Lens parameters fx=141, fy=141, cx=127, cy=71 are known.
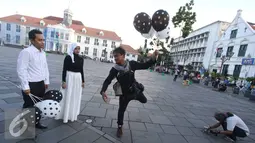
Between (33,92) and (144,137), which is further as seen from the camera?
(144,137)

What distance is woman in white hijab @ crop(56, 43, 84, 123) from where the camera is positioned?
3.13 metres

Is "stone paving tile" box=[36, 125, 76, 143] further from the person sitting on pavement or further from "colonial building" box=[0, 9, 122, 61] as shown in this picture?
"colonial building" box=[0, 9, 122, 61]

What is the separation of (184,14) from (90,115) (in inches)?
1109

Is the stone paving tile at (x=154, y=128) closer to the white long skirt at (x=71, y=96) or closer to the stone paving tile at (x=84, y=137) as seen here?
the stone paving tile at (x=84, y=137)

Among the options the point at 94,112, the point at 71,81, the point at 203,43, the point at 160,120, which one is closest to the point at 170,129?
the point at 160,120

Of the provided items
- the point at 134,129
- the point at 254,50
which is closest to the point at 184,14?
the point at 254,50

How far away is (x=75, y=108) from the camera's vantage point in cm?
331

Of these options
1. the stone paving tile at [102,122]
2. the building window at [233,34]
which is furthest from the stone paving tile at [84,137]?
the building window at [233,34]

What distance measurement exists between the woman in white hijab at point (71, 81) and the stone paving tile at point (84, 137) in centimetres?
54

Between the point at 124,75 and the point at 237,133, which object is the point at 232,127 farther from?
the point at 124,75

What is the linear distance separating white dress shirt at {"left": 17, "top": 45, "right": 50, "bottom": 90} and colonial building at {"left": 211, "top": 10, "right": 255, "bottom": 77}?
21729 millimetres

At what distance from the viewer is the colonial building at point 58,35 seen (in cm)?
4897

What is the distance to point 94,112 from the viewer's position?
13.9 ft

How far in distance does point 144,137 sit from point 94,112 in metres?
1.73
